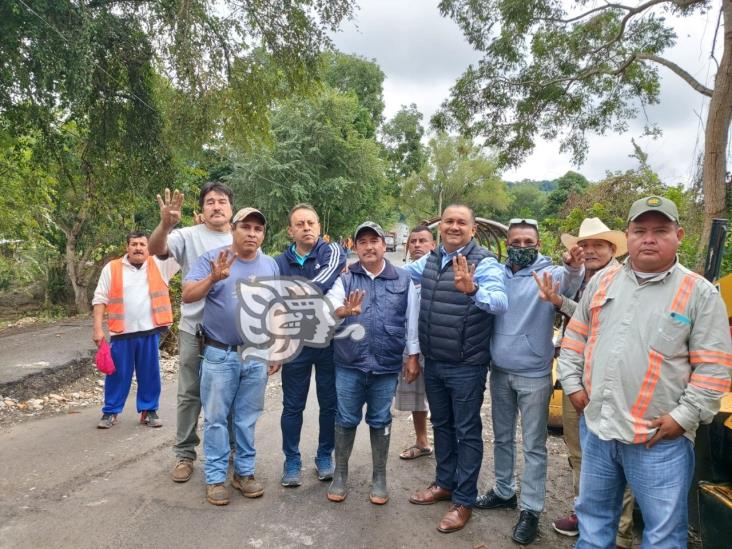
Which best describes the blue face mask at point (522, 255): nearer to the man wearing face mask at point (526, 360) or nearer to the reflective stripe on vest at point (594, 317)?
the man wearing face mask at point (526, 360)

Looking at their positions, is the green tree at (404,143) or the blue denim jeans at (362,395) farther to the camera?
the green tree at (404,143)

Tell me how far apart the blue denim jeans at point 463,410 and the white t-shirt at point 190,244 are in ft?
5.78

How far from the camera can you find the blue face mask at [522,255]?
3201mm

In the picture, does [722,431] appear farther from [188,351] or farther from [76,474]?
[76,474]

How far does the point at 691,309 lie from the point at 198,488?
3203 millimetres

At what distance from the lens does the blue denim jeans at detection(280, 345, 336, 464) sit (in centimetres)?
363

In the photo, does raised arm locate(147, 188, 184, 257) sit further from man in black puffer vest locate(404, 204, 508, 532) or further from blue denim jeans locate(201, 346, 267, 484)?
man in black puffer vest locate(404, 204, 508, 532)

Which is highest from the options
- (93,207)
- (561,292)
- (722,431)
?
(93,207)

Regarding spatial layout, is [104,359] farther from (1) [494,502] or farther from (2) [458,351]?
(1) [494,502]

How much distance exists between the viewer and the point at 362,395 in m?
3.43

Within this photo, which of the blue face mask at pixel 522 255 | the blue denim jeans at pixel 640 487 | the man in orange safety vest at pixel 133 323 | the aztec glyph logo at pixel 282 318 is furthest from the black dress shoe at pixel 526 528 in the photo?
the man in orange safety vest at pixel 133 323

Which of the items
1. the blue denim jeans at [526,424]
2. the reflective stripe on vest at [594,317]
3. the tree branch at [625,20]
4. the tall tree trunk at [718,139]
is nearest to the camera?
the reflective stripe on vest at [594,317]

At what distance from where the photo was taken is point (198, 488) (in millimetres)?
3543

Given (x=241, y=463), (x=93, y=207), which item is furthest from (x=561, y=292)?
(x=93, y=207)
